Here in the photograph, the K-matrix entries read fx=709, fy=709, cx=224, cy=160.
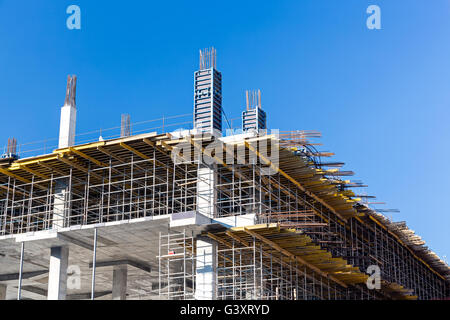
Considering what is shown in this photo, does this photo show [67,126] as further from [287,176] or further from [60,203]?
[287,176]

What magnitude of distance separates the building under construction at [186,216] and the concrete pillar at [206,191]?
0.17 ft

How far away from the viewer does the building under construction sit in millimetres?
31172

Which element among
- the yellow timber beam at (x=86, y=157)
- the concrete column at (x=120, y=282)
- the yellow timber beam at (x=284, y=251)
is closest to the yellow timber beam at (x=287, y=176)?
the yellow timber beam at (x=284, y=251)

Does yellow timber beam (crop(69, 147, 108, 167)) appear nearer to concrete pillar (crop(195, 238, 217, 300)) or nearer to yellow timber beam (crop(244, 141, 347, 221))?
concrete pillar (crop(195, 238, 217, 300))

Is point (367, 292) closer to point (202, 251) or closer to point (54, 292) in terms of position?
point (202, 251)

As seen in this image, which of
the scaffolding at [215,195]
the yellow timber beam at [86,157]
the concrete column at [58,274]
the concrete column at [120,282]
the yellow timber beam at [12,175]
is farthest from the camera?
the concrete column at [120,282]

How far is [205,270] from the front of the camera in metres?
31.0

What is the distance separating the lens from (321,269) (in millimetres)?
36000

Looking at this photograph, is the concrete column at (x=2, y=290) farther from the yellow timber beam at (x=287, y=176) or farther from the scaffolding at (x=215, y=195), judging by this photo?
the yellow timber beam at (x=287, y=176)

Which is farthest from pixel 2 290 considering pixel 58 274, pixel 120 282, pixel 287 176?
pixel 287 176

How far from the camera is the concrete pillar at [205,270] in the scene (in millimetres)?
30656

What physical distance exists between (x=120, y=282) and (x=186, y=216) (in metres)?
9.90
